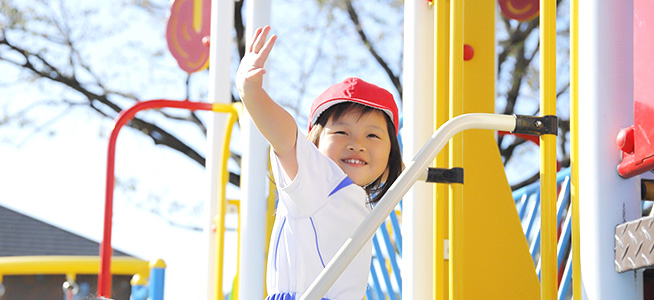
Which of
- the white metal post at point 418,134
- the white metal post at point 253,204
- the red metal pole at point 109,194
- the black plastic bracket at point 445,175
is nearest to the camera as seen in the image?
the black plastic bracket at point 445,175

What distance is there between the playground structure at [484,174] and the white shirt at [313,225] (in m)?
0.24

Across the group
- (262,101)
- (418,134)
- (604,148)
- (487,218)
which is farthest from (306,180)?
(418,134)

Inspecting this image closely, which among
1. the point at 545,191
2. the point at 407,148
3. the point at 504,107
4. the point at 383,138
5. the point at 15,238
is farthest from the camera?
the point at 15,238

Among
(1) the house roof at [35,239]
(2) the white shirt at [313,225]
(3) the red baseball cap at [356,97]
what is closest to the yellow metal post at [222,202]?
(3) the red baseball cap at [356,97]

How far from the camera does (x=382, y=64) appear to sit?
964 centimetres

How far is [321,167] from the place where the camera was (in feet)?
6.48

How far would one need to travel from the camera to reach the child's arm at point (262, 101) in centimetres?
177

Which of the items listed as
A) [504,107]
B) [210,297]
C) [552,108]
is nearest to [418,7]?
[552,108]

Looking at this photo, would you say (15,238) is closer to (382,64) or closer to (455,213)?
(382,64)

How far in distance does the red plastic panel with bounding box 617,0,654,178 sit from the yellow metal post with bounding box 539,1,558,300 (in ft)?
0.61

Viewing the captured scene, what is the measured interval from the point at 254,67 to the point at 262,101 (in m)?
0.07

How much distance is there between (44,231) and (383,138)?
12.7 metres

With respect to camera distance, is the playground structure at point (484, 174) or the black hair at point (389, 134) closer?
the playground structure at point (484, 174)

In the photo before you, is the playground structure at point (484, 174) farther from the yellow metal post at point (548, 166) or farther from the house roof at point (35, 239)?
the house roof at point (35, 239)
